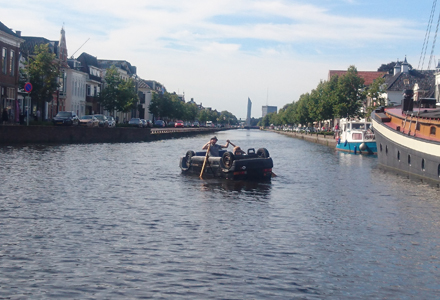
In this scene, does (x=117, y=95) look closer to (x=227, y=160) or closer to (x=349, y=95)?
(x=349, y=95)

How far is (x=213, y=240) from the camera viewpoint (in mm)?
14148

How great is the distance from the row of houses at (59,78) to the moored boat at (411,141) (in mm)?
34025

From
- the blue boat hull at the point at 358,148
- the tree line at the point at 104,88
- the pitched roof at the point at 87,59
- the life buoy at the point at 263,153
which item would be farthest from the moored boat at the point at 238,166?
the pitched roof at the point at 87,59

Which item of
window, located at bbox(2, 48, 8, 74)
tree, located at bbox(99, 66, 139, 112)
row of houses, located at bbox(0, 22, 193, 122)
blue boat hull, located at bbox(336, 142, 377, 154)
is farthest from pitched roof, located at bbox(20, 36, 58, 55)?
blue boat hull, located at bbox(336, 142, 377, 154)

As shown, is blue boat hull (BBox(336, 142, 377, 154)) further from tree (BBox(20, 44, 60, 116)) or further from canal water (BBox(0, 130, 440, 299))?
tree (BBox(20, 44, 60, 116))

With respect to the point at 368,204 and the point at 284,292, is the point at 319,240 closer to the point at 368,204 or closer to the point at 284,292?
the point at 284,292

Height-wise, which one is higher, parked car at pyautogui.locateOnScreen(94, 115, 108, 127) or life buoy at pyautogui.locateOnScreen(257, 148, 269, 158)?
parked car at pyautogui.locateOnScreen(94, 115, 108, 127)

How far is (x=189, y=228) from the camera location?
15.5m

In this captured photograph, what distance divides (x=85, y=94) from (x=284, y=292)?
111112mm

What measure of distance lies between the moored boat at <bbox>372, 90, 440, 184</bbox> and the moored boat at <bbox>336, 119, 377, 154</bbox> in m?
14.0

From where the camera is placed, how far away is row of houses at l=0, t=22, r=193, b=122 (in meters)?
64.9

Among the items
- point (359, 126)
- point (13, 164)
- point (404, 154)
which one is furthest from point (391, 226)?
point (359, 126)

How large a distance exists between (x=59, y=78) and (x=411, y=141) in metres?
78.5

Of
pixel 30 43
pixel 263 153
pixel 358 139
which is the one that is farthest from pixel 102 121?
pixel 263 153
